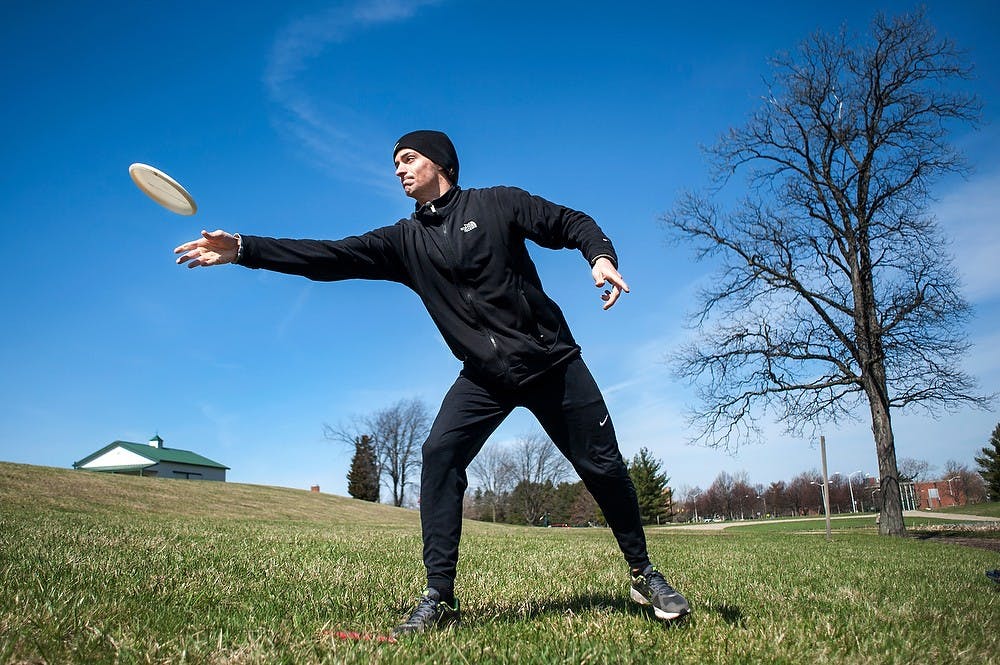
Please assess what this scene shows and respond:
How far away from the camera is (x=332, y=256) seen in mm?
3832

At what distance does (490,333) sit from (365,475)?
74.8 metres

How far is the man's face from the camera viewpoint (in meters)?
3.95

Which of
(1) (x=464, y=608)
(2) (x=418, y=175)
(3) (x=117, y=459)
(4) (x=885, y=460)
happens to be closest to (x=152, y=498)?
(4) (x=885, y=460)

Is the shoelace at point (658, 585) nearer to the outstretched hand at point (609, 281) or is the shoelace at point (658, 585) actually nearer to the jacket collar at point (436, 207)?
the outstretched hand at point (609, 281)

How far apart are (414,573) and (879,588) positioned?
12.5 feet

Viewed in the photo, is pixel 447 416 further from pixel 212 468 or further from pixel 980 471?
pixel 980 471

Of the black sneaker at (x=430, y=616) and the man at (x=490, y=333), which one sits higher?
the man at (x=490, y=333)

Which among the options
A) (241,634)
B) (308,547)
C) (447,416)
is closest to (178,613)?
(241,634)

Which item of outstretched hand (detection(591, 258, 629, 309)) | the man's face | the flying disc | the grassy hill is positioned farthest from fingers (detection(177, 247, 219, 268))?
the grassy hill

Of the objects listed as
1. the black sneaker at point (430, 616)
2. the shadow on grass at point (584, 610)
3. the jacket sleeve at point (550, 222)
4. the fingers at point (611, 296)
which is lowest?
the shadow on grass at point (584, 610)

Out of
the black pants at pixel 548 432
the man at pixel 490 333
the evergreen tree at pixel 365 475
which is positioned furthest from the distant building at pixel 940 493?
the man at pixel 490 333

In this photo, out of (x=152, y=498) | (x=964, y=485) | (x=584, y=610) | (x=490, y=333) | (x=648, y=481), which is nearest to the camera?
(x=490, y=333)

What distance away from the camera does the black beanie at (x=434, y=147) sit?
13.1 ft

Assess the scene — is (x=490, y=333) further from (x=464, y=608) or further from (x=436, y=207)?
(x=464, y=608)
